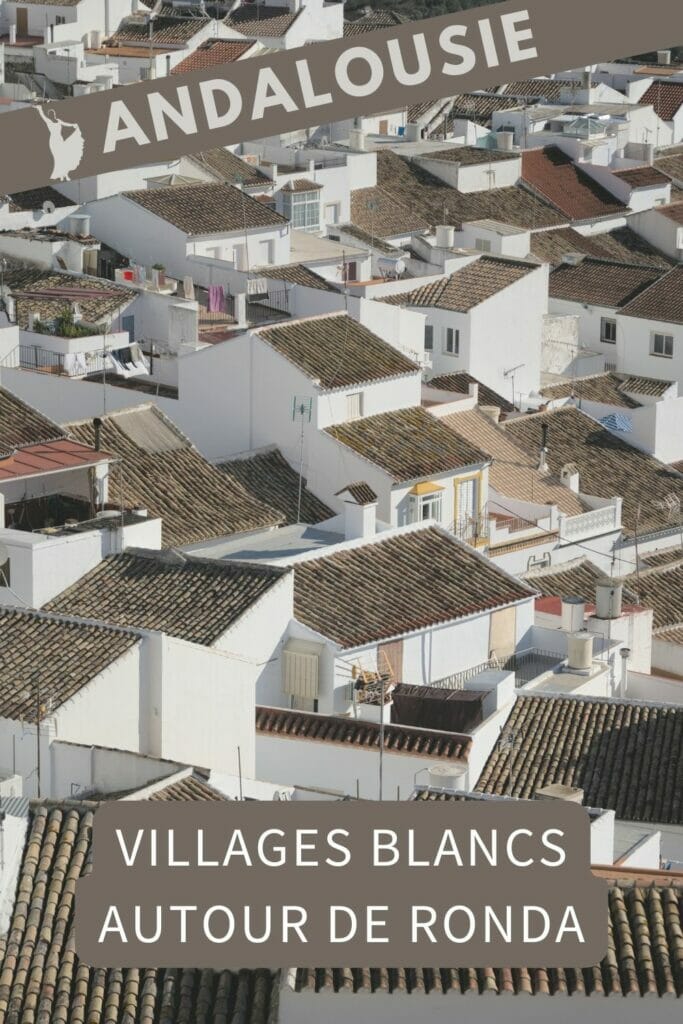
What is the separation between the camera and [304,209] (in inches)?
1908

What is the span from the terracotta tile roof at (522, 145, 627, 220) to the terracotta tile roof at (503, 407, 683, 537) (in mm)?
14817

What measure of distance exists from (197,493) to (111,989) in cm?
1400

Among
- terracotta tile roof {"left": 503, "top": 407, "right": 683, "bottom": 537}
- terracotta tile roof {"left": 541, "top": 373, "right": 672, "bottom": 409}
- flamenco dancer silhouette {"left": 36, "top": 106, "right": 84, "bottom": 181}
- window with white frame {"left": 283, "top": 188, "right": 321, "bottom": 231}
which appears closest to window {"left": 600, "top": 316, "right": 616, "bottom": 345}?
terracotta tile roof {"left": 541, "top": 373, "right": 672, "bottom": 409}

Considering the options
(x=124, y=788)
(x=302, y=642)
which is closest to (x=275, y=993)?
(x=124, y=788)

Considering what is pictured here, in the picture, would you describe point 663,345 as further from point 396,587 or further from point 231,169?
point 396,587

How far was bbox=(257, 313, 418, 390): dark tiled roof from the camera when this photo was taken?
32969 mm

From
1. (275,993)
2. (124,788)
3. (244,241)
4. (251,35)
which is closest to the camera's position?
(275,993)

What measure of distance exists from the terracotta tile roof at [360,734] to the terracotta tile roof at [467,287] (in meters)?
17.4

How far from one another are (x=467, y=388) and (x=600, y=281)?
9861mm

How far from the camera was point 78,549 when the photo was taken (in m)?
25.4

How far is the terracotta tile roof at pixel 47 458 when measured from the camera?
28781 millimetres

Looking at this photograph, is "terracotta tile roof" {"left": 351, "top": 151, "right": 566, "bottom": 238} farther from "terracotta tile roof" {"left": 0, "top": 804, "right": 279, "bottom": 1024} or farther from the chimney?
"terracotta tile roof" {"left": 0, "top": 804, "right": 279, "bottom": 1024}

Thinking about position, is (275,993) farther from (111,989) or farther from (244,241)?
(244,241)

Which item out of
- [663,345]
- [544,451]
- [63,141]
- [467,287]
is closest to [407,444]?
[544,451]
